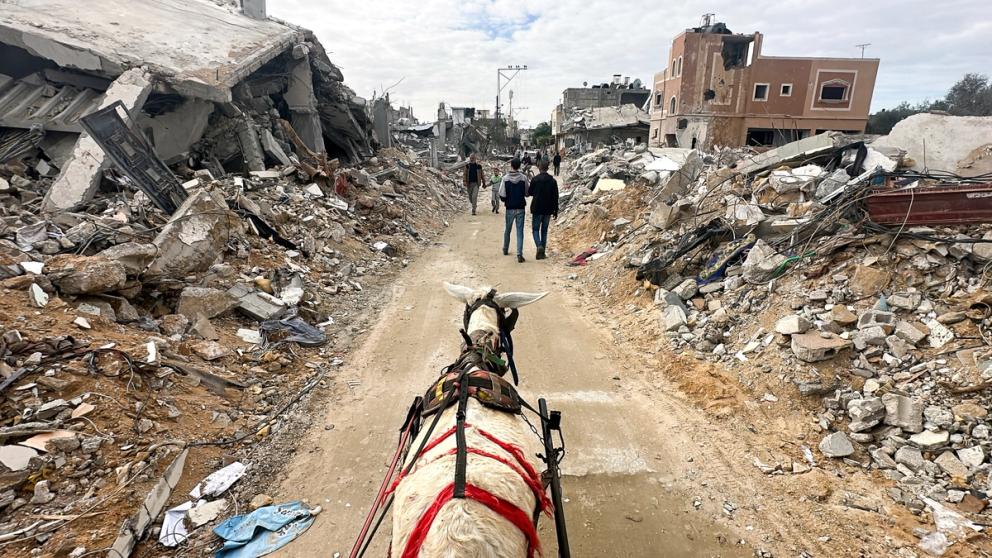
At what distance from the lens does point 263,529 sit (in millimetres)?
2982

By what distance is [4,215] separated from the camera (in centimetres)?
553

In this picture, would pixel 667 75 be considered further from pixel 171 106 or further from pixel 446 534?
pixel 446 534

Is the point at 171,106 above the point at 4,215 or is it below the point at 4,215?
above

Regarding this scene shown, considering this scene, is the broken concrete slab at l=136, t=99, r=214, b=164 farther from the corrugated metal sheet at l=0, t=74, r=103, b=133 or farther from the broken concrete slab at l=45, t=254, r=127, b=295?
the broken concrete slab at l=45, t=254, r=127, b=295

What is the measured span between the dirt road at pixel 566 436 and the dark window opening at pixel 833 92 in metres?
31.0

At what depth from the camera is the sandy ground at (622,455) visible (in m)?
2.93

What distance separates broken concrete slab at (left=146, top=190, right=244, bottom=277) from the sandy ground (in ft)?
7.37

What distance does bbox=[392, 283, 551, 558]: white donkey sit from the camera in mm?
1617

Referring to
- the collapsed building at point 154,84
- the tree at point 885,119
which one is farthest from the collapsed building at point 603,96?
the collapsed building at point 154,84

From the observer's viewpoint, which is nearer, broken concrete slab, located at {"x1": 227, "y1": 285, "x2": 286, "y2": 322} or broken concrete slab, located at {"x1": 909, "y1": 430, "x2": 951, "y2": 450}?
broken concrete slab, located at {"x1": 909, "y1": 430, "x2": 951, "y2": 450}

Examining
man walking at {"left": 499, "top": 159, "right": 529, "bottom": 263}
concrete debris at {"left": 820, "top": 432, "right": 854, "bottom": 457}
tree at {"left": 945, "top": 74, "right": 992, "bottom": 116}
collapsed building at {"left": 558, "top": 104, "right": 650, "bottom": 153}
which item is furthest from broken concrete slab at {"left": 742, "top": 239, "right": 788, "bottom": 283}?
tree at {"left": 945, "top": 74, "right": 992, "bottom": 116}

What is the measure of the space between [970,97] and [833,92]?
1551cm

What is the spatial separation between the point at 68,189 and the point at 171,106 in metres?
3.60

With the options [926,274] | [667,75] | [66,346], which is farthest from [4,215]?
[667,75]
